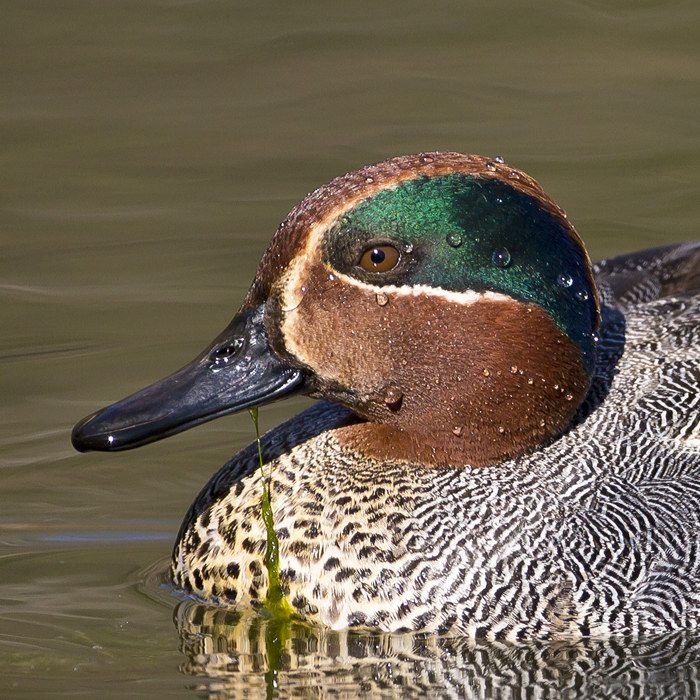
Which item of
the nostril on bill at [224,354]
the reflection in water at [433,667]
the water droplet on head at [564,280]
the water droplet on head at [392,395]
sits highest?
the water droplet on head at [564,280]

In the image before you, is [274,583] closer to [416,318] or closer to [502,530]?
[502,530]

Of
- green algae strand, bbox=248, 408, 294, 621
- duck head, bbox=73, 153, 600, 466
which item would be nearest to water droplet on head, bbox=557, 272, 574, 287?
duck head, bbox=73, 153, 600, 466

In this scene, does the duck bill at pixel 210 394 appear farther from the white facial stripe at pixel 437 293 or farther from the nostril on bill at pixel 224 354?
the white facial stripe at pixel 437 293

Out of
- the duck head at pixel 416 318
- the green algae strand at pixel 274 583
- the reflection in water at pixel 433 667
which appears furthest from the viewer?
the green algae strand at pixel 274 583

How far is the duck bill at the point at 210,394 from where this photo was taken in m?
5.71

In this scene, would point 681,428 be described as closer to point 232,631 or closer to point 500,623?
point 500,623

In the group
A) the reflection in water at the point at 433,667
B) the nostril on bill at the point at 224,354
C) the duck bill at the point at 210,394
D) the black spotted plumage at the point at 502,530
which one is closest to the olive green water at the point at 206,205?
the reflection in water at the point at 433,667

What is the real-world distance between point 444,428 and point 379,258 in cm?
72

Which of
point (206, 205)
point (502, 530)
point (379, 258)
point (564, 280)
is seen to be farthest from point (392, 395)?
point (206, 205)

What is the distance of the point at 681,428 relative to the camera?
6027mm

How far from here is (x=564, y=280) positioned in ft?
18.7

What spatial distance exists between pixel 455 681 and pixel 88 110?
24.1 ft

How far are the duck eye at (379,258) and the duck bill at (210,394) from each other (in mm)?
447

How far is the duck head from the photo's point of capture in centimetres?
557
